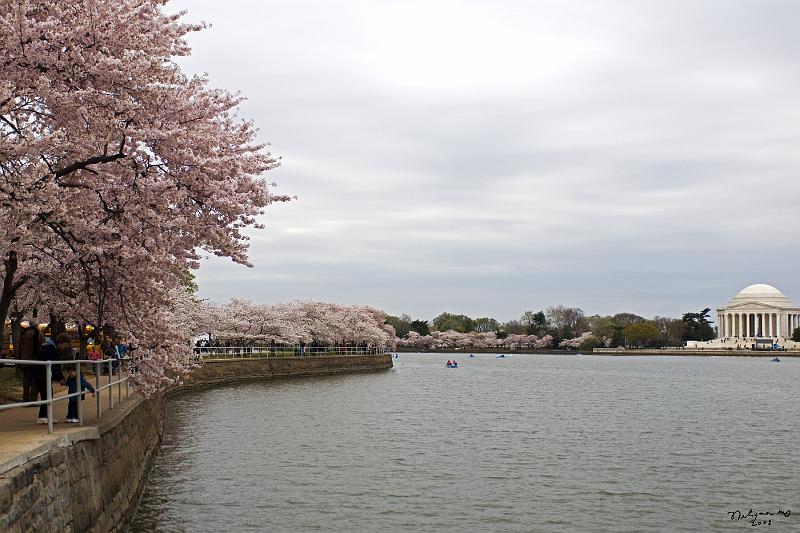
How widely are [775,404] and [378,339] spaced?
7535 centimetres

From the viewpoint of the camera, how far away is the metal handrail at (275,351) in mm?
78375

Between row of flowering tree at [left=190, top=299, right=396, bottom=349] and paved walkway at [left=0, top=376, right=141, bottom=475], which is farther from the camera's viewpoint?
row of flowering tree at [left=190, top=299, right=396, bottom=349]

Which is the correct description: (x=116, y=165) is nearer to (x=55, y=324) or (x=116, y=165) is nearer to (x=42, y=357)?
(x=42, y=357)

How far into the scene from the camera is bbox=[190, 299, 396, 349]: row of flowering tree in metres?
103

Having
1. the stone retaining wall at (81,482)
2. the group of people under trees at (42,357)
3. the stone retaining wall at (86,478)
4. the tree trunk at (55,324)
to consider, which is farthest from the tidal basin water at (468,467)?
the tree trunk at (55,324)

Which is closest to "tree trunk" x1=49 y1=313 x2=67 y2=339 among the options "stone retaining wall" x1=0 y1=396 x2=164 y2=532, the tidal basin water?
"stone retaining wall" x1=0 y1=396 x2=164 y2=532

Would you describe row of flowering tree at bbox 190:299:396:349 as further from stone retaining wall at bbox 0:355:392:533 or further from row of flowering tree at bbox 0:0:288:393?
row of flowering tree at bbox 0:0:288:393

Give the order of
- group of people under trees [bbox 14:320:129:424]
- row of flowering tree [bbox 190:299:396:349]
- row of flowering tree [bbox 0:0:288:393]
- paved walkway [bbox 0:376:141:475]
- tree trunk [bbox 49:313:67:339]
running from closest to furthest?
paved walkway [bbox 0:376:141:475] < row of flowering tree [bbox 0:0:288:393] < group of people under trees [bbox 14:320:129:424] < tree trunk [bbox 49:313:67:339] < row of flowering tree [bbox 190:299:396:349]

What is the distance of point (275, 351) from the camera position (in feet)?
312

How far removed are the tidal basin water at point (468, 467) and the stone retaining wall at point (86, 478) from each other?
114 centimetres

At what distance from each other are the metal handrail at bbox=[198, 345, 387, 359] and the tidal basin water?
25516 millimetres

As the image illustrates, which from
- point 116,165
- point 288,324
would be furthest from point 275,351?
point 116,165

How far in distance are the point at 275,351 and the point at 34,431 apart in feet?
265

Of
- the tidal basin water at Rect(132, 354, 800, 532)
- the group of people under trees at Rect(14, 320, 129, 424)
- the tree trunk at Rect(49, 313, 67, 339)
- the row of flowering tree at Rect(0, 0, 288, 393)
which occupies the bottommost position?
the tidal basin water at Rect(132, 354, 800, 532)
